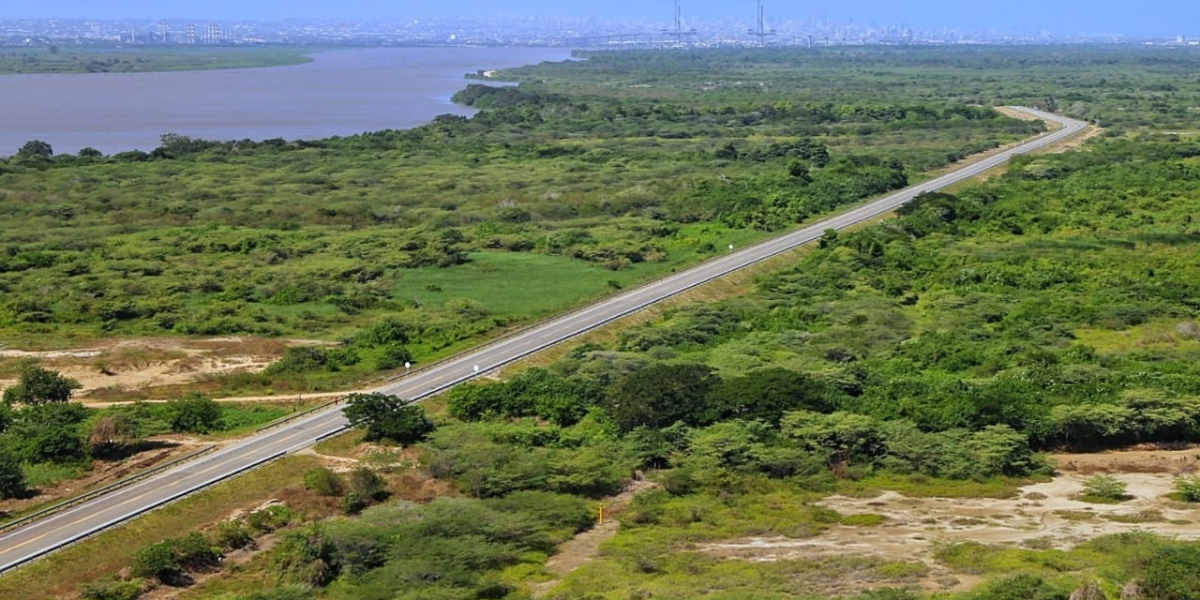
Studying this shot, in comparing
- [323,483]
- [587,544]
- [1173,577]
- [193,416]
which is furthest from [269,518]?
[1173,577]

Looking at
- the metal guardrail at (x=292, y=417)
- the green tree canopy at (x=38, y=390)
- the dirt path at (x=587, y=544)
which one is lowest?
the dirt path at (x=587, y=544)

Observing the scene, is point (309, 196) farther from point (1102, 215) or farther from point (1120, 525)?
point (1120, 525)

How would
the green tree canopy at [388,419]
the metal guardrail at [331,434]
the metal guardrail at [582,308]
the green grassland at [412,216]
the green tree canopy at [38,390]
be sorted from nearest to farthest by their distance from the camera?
1. the green tree canopy at [388,419]
2. the metal guardrail at [331,434]
3. the green tree canopy at [38,390]
4. the metal guardrail at [582,308]
5. the green grassland at [412,216]

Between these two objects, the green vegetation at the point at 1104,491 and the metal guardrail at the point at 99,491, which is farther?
the green vegetation at the point at 1104,491

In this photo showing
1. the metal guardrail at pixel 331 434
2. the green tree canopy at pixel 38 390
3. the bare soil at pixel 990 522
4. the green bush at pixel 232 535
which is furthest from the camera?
the green tree canopy at pixel 38 390

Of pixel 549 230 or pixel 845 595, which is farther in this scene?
pixel 549 230

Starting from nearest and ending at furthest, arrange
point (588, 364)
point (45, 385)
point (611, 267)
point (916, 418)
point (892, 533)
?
point (892, 533) → point (916, 418) → point (45, 385) → point (588, 364) → point (611, 267)

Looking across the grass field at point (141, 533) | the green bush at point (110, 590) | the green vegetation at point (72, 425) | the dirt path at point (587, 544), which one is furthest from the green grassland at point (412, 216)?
the green bush at point (110, 590)

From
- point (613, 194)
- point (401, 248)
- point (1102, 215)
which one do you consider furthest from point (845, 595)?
point (613, 194)

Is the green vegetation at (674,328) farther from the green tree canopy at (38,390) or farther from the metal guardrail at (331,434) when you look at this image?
the green tree canopy at (38,390)
